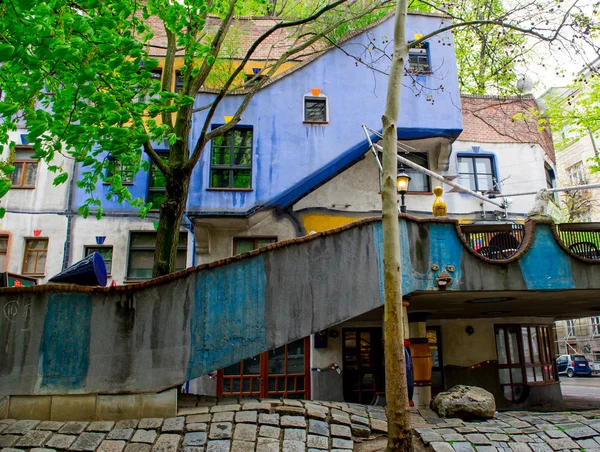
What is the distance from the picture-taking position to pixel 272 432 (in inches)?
295

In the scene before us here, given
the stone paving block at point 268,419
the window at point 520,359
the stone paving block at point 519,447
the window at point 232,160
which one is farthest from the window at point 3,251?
the window at point 520,359

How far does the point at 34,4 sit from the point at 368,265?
284 inches

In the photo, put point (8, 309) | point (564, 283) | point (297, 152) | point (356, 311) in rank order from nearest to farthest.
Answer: point (8, 309) → point (356, 311) → point (564, 283) → point (297, 152)

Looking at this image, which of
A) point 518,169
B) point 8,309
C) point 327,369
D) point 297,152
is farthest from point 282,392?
point 518,169

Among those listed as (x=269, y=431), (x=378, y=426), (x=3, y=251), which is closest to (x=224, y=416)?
(x=269, y=431)

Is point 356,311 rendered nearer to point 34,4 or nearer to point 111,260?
point 34,4

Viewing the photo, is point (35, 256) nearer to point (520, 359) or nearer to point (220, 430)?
point (220, 430)

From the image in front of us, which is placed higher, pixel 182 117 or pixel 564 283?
pixel 182 117

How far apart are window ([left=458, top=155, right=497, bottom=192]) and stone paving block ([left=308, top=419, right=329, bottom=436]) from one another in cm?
1187

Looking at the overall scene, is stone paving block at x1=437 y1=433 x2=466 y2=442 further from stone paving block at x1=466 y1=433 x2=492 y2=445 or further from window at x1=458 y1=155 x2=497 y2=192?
window at x1=458 y1=155 x2=497 y2=192

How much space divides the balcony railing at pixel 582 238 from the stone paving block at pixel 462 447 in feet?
19.5

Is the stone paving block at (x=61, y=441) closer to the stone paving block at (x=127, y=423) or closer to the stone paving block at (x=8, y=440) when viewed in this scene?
the stone paving block at (x=8, y=440)

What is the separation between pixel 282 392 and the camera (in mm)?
14172

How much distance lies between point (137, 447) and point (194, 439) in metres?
0.84
